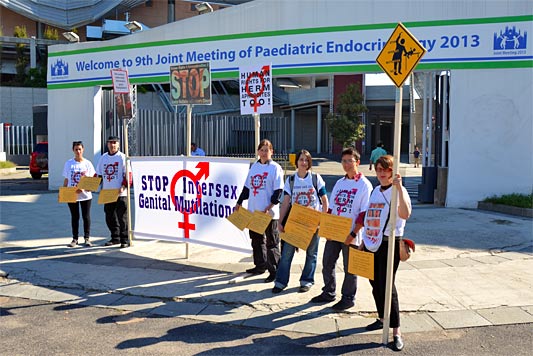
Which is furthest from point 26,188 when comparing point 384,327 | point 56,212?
point 384,327

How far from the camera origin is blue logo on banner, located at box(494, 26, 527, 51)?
40.0 feet

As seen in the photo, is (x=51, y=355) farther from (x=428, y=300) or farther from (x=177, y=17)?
(x=177, y=17)

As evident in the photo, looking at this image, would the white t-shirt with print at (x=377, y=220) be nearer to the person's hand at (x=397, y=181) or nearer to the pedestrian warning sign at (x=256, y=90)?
the person's hand at (x=397, y=181)

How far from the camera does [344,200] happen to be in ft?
18.3

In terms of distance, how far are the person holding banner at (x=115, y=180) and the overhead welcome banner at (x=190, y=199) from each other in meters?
0.50

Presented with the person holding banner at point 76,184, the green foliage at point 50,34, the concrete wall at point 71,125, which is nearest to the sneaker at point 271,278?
the person holding banner at point 76,184

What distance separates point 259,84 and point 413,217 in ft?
18.8

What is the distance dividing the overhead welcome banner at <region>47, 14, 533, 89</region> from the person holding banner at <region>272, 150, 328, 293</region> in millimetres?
7700

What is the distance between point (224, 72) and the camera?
571 inches

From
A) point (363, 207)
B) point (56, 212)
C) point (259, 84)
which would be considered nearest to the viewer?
point (363, 207)

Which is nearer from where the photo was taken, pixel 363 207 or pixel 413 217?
pixel 363 207

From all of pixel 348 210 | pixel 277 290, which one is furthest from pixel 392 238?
pixel 277 290

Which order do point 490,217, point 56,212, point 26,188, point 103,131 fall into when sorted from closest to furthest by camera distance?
point 490,217, point 56,212, point 103,131, point 26,188

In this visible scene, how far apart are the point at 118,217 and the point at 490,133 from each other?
30.0ft
